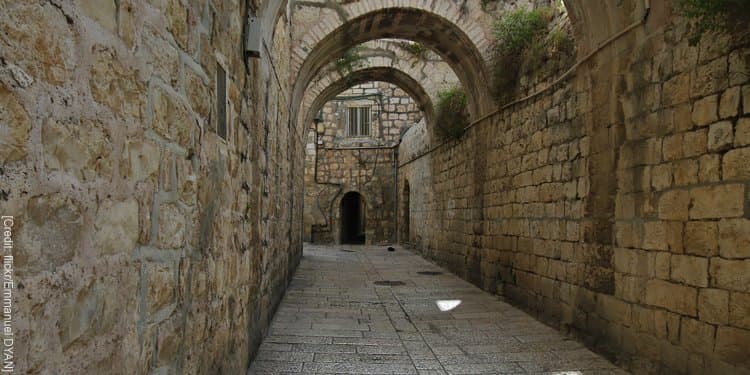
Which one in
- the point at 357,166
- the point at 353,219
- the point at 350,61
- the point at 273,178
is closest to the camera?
the point at 273,178

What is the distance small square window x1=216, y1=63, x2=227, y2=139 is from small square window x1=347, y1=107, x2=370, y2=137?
15442 mm

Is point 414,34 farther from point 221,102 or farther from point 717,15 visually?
point 221,102

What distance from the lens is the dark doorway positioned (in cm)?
2086

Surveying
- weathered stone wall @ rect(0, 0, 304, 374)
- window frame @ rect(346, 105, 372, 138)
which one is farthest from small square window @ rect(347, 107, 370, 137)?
weathered stone wall @ rect(0, 0, 304, 374)

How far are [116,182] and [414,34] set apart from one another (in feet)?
24.1

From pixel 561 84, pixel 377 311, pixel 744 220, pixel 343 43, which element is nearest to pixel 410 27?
pixel 343 43

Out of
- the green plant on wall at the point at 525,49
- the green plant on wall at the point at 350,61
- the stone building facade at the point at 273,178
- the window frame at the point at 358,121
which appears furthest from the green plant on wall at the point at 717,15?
the window frame at the point at 358,121

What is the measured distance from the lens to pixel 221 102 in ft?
7.48

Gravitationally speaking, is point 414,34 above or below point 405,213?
above

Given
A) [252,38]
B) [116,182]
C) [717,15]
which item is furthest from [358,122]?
[116,182]

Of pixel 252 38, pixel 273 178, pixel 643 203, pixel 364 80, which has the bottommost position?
pixel 643 203

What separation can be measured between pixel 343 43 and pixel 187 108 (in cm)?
664

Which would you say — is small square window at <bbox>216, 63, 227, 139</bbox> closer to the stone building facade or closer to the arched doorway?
the stone building facade

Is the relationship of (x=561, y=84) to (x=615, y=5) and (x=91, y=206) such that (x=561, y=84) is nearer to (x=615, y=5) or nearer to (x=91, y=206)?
(x=615, y=5)
